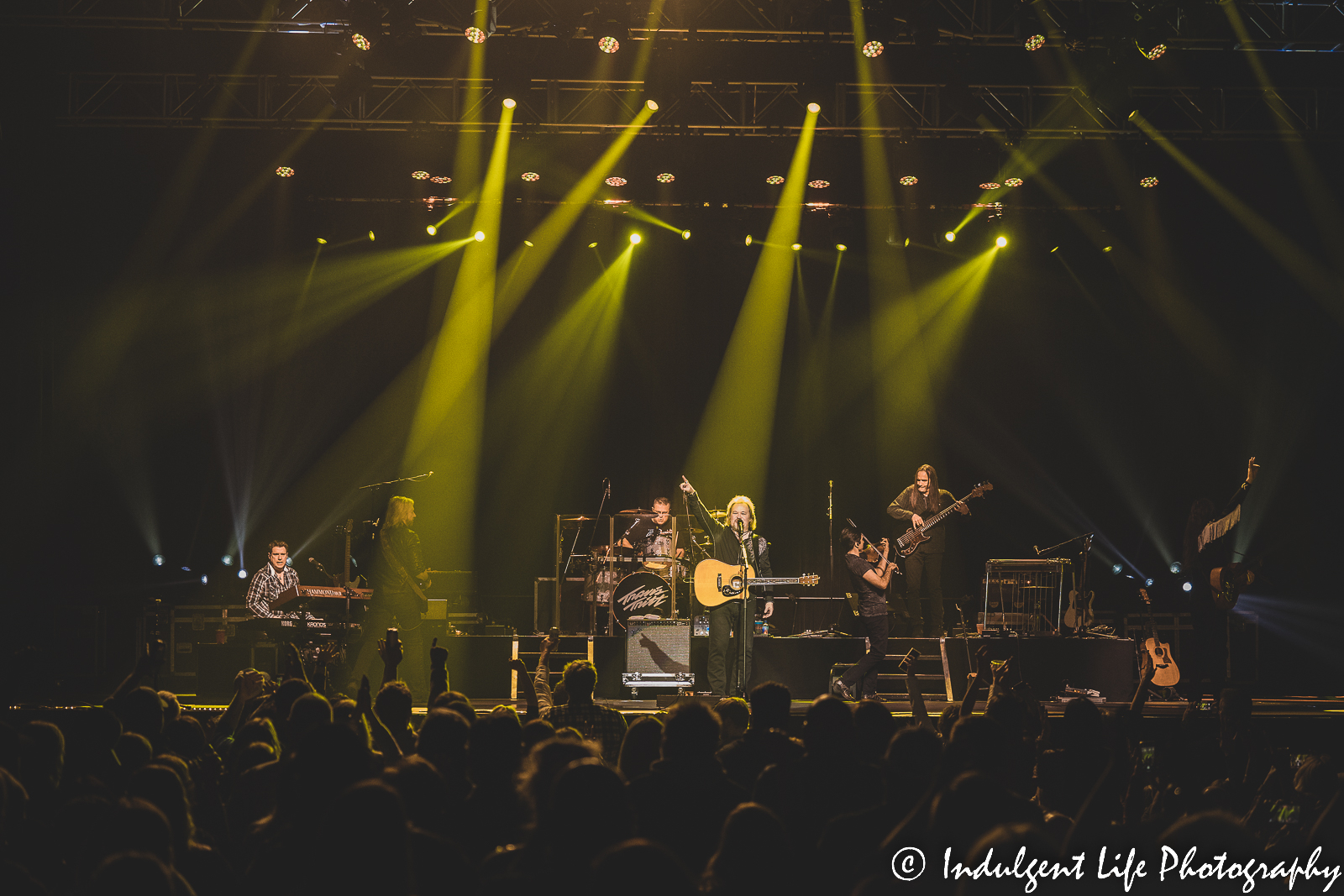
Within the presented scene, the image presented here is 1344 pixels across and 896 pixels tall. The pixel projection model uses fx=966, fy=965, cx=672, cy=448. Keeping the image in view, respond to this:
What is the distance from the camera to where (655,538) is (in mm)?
12062

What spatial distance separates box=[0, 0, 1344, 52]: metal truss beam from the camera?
8.63m

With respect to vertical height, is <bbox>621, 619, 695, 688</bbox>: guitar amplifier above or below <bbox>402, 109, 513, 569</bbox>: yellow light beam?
below

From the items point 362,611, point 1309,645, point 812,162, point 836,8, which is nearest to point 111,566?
point 362,611

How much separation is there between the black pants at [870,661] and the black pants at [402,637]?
4009 mm

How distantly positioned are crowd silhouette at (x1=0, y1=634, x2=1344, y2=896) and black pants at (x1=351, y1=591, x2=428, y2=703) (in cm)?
457

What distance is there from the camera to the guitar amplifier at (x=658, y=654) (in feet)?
30.9

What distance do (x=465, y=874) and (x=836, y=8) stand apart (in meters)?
8.38

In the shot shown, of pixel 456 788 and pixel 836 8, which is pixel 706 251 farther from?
pixel 456 788

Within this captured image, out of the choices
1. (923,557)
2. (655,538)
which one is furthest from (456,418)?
(923,557)

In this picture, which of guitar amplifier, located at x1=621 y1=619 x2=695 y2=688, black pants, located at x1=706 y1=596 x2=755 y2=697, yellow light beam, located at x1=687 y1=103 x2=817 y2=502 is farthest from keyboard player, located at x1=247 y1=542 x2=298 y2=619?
yellow light beam, located at x1=687 y1=103 x2=817 y2=502

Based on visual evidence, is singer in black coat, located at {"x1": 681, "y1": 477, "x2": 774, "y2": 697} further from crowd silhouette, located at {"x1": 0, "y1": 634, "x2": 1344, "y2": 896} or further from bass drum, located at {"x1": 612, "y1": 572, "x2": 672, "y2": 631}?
crowd silhouette, located at {"x1": 0, "y1": 634, "x2": 1344, "y2": 896}

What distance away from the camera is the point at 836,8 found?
8.71 metres

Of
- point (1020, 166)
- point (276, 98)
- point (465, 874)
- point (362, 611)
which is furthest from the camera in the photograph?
point (1020, 166)

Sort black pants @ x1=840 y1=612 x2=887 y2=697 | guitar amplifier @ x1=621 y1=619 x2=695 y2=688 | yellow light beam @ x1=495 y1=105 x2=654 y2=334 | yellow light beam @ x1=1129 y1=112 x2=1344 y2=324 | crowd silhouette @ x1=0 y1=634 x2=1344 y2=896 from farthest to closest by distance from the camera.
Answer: yellow light beam @ x1=495 y1=105 x2=654 y2=334, yellow light beam @ x1=1129 y1=112 x2=1344 y2=324, guitar amplifier @ x1=621 y1=619 x2=695 y2=688, black pants @ x1=840 y1=612 x2=887 y2=697, crowd silhouette @ x1=0 y1=634 x2=1344 y2=896
